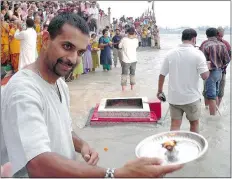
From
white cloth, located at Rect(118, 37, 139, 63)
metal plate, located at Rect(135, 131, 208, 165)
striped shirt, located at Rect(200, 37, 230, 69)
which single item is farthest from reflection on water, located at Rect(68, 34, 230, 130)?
metal plate, located at Rect(135, 131, 208, 165)

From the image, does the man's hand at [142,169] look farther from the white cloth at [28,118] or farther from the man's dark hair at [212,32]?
the man's dark hair at [212,32]

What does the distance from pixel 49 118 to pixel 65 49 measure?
1.18 ft

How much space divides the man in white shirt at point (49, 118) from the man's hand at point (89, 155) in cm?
1

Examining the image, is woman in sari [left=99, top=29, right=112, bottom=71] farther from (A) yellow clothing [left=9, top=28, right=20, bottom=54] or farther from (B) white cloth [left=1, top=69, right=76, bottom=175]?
(B) white cloth [left=1, top=69, right=76, bottom=175]

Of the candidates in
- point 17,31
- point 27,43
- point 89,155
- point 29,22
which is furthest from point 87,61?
point 89,155

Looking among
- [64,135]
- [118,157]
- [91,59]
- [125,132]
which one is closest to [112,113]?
[125,132]

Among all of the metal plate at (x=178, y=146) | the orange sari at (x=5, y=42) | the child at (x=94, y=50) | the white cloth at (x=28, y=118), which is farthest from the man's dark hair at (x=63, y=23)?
the child at (x=94, y=50)

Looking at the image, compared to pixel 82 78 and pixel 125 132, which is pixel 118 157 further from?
pixel 82 78

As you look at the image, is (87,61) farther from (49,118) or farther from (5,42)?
(49,118)

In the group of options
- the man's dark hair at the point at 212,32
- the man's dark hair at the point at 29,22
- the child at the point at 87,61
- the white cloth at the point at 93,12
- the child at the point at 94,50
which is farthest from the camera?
the white cloth at the point at 93,12

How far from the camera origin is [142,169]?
125 cm

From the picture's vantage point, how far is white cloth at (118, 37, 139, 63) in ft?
25.1

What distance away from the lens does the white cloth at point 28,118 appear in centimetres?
132

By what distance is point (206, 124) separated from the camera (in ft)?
18.2
